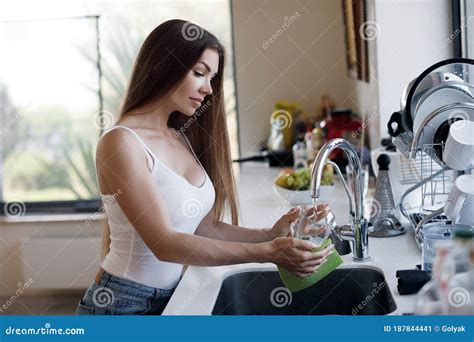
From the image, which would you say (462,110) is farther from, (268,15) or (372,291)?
(268,15)

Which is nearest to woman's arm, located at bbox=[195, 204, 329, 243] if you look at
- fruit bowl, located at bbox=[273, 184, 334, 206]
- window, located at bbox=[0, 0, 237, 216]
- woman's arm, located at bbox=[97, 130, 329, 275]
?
woman's arm, located at bbox=[97, 130, 329, 275]

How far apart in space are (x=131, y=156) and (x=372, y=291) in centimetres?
37

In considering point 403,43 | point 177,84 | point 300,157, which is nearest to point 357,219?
point 177,84

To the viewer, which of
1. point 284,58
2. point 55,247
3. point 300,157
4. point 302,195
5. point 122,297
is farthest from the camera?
point 284,58

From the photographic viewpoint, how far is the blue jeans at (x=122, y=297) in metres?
1.05

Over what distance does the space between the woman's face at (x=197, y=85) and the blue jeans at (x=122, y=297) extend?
265 mm

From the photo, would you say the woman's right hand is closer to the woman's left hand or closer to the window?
the woman's left hand

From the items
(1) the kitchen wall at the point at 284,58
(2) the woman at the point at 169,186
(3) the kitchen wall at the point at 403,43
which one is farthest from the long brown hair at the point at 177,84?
(1) the kitchen wall at the point at 284,58

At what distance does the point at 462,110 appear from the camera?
3.03 ft

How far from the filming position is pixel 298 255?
927 mm

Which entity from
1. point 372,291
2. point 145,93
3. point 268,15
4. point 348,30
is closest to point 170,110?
point 145,93

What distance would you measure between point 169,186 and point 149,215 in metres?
0.09

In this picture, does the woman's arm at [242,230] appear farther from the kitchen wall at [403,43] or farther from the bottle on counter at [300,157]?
the bottle on counter at [300,157]

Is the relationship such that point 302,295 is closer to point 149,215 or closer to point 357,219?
point 357,219
